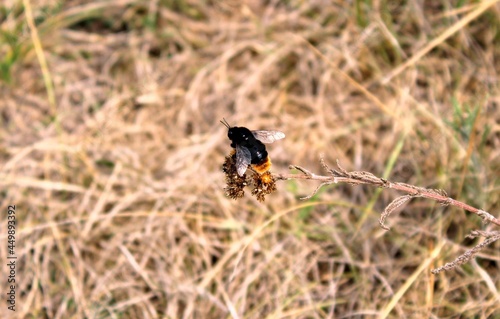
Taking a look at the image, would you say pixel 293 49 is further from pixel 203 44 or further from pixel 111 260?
pixel 111 260

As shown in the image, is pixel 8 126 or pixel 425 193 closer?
pixel 425 193

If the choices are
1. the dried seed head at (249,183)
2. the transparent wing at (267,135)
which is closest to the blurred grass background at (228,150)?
the transparent wing at (267,135)

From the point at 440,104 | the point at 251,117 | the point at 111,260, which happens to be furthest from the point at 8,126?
the point at 440,104

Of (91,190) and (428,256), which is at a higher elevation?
(91,190)

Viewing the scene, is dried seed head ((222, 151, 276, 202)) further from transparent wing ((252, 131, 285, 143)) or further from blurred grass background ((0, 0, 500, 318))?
blurred grass background ((0, 0, 500, 318))

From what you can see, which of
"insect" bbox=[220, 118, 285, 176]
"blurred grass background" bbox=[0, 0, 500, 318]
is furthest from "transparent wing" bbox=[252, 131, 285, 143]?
"blurred grass background" bbox=[0, 0, 500, 318]
